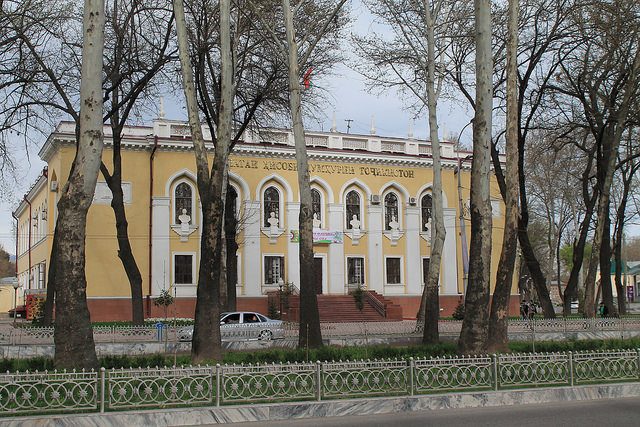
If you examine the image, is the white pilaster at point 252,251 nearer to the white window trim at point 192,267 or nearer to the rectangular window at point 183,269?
the white window trim at point 192,267

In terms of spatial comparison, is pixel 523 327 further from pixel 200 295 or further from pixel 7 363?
pixel 7 363

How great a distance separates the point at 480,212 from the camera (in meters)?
13.4

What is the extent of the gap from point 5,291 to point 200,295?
4985 centimetres

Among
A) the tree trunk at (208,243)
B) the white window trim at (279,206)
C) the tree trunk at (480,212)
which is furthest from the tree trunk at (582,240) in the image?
the tree trunk at (208,243)

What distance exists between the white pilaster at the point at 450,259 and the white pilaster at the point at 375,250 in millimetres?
4038

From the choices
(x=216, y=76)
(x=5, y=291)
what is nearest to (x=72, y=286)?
(x=216, y=76)

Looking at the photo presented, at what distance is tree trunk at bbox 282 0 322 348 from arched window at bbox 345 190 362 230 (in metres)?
19.6

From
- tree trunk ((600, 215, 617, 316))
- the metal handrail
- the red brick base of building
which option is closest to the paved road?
tree trunk ((600, 215, 617, 316))

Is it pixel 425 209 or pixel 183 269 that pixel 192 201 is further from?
pixel 425 209

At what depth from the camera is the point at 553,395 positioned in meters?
10.4

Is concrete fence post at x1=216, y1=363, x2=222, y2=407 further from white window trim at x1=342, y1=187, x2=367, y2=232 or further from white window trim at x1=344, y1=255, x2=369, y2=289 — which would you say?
white window trim at x1=342, y1=187, x2=367, y2=232

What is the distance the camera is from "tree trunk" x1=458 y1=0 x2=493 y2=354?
13.1 m

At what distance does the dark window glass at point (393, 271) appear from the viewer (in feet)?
120

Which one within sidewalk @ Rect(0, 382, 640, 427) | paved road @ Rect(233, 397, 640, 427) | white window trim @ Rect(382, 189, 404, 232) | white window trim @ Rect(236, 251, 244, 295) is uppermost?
white window trim @ Rect(382, 189, 404, 232)
